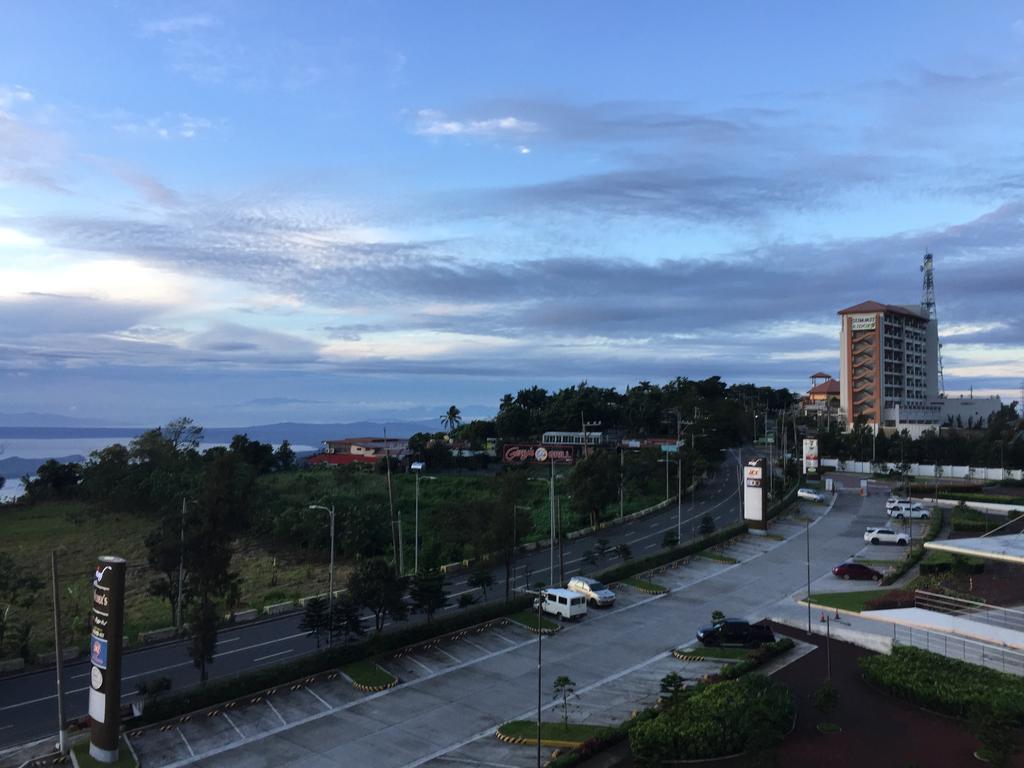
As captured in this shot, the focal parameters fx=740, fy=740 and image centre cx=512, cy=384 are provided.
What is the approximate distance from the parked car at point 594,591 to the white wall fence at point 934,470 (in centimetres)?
6222

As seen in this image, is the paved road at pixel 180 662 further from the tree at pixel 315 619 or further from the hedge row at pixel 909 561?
the hedge row at pixel 909 561

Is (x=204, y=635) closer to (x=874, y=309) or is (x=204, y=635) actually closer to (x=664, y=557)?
(x=664, y=557)

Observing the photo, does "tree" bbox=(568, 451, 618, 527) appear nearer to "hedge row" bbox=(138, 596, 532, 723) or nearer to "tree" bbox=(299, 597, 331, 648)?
"hedge row" bbox=(138, 596, 532, 723)

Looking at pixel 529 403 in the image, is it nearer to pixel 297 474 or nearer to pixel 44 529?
pixel 297 474

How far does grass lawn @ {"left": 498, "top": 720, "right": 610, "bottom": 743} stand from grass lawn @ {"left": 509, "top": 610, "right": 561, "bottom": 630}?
35.2ft

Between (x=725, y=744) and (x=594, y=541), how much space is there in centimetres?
3600

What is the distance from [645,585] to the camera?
43.8 metres

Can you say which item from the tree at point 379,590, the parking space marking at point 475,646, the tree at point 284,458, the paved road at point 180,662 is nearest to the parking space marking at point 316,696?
the paved road at point 180,662

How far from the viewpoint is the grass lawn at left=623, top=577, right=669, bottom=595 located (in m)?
42.9

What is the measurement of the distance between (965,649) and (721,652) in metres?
9.40

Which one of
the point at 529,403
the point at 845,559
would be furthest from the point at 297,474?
the point at 845,559

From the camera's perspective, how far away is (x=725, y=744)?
22312mm

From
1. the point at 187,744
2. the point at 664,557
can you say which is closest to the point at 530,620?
the point at 664,557

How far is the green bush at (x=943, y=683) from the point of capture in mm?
23372
